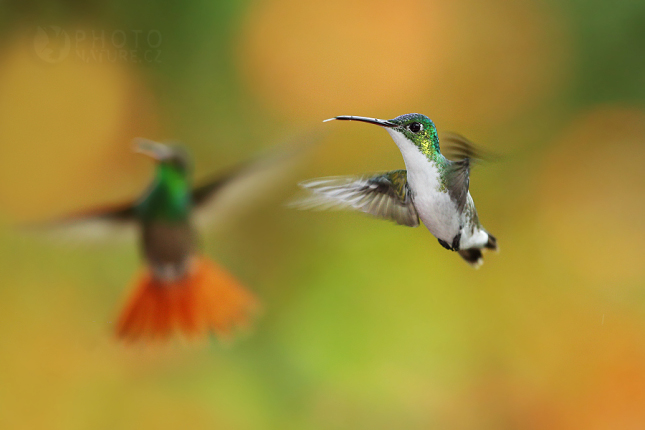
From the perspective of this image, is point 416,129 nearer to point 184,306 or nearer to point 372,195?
point 372,195

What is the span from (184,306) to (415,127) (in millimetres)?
324

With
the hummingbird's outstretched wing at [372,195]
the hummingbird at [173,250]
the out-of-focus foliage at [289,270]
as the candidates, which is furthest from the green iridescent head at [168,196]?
the out-of-focus foliage at [289,270]

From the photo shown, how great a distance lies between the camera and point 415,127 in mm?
143

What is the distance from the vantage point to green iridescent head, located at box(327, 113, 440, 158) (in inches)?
5.3

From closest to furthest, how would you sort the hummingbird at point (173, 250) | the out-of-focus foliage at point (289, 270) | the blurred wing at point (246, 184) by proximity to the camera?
the blurred wing at point (246, 184) < the hummingbird at point (173, 250) < the out-of-focus foliage at point (289, 270)

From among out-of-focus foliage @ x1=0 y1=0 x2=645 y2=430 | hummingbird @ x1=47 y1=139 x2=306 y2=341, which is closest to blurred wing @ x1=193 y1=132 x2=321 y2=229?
hummingbird @ x1=47 y1=139 x2=306 y2=341

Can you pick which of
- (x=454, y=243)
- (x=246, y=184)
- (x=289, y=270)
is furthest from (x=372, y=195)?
(x=289, y=270)

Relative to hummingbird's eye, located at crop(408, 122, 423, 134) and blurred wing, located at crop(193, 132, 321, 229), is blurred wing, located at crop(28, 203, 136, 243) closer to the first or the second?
blurred wing, located at crop(193, 132, 321, 229)

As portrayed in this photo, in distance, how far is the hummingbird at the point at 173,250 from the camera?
1.32ft

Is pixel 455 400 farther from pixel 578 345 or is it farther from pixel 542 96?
pixel 542 96

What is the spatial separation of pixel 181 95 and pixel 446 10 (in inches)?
20.6

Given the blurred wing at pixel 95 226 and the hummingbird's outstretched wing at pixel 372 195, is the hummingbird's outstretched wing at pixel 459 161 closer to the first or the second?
the hummingbird's outstretched wing at pixel 372 195

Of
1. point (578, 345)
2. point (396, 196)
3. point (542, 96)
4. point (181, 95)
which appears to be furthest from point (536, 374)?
point (396, 196)

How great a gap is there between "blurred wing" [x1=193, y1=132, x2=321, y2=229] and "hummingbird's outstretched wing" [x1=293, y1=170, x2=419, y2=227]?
52 mm
